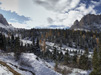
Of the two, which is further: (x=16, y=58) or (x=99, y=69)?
(x=16, y=58)

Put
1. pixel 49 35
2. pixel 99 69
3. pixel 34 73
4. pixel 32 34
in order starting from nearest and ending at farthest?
pixel 99 69 < pixel 34 73 < pixel 49 35 < pixel 32 34

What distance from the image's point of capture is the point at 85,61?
5662 centimetres

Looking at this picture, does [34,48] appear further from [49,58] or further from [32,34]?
[32,34]

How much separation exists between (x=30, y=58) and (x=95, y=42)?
109m

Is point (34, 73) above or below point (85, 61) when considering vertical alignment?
above

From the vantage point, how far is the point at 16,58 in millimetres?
39219

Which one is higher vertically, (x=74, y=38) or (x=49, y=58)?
(x=74, y=38)

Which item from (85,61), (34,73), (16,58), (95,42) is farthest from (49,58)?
(95,42)

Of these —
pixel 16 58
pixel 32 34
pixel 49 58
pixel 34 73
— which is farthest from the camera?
pixel 32 34

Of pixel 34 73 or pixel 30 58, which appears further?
pixel 30 58

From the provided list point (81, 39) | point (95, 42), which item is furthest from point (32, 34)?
point (95, 42)

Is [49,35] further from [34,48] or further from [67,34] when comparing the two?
[34,48]

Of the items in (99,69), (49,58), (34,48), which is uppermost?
(99,69)

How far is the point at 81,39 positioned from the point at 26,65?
9917cm
